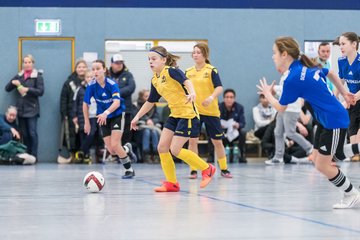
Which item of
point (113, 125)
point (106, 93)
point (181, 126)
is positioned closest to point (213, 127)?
point (113, 125)

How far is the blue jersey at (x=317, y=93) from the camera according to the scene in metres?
7.43

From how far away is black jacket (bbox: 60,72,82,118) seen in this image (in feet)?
60.5

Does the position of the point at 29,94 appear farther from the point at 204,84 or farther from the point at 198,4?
the point at 204,84

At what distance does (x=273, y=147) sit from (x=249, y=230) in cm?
1255

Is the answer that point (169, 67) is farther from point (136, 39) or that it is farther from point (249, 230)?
point (136, 39)

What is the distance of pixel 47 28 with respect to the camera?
19.1 metres

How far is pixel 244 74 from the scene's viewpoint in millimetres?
19766

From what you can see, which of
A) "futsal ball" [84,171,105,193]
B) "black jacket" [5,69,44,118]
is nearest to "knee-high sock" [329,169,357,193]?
"futsal ball" [84,171,105,193]

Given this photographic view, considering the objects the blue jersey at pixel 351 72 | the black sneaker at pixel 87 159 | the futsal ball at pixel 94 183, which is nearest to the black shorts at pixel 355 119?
the blue jersey at pixel 351 72

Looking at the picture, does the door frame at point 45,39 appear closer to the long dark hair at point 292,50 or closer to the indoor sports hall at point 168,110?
the indoor sports hall at point 168,110

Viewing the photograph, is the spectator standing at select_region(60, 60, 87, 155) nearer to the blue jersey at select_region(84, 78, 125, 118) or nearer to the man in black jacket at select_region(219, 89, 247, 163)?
the man in black jacket at select_region(219, 89, 247, 163)

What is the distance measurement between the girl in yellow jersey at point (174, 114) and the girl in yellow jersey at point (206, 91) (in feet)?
6.93

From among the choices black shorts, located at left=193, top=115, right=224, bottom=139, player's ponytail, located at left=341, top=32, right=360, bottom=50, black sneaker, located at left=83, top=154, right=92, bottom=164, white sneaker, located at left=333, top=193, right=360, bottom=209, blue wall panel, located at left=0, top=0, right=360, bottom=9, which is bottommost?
black sneaker, located at left=83, top=154, right=92, bottom=164

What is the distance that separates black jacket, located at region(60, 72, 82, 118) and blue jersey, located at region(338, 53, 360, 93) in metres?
9.34
